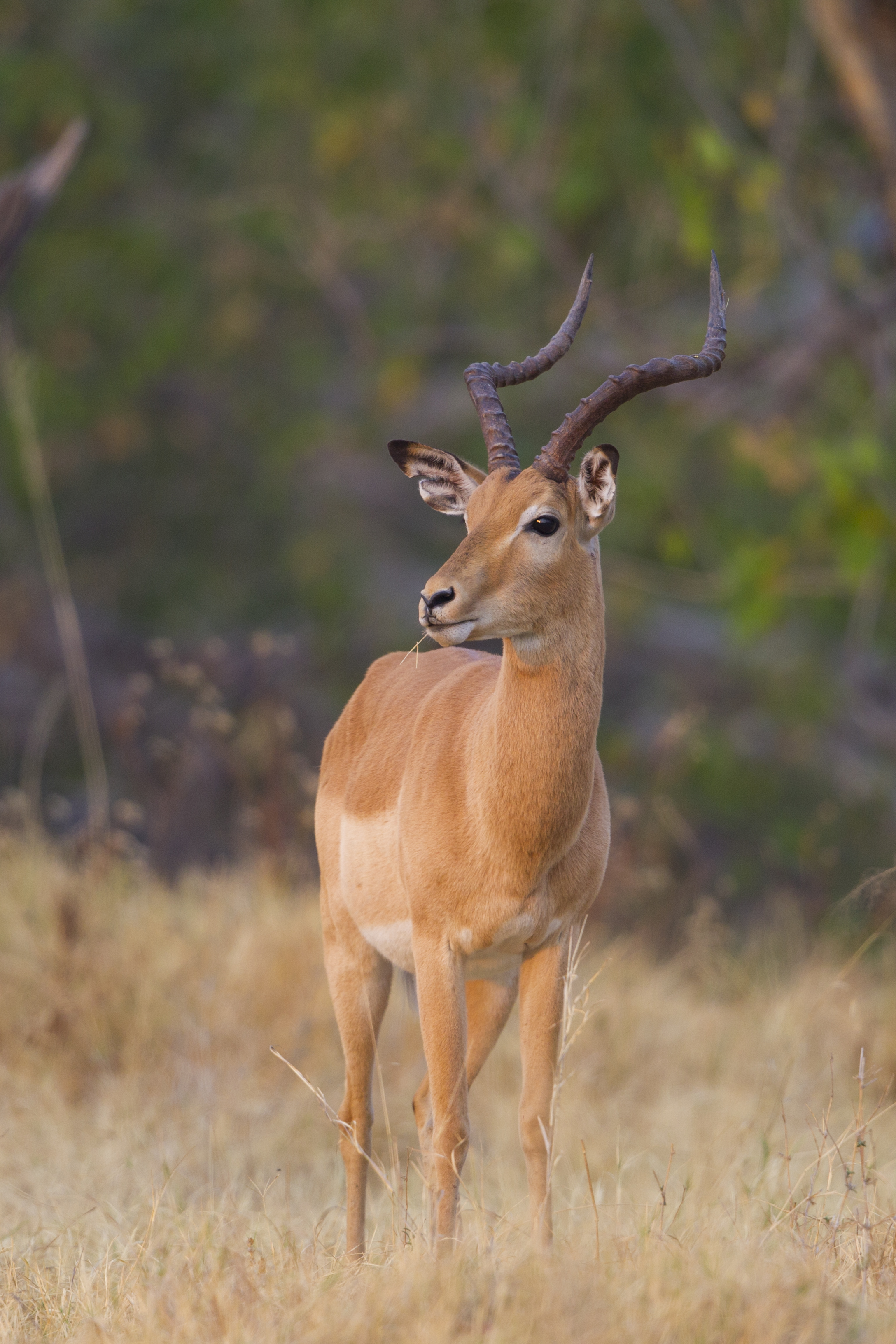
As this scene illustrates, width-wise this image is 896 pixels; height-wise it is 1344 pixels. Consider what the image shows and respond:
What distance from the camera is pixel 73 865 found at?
784 centimetres

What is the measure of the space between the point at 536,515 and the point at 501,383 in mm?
500

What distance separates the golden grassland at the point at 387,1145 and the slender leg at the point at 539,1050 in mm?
165

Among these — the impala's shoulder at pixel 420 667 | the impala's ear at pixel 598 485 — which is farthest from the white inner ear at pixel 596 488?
the impala's shoulder at pixel 420 667

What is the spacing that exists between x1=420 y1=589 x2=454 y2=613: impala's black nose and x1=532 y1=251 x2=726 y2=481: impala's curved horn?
0.45 metres

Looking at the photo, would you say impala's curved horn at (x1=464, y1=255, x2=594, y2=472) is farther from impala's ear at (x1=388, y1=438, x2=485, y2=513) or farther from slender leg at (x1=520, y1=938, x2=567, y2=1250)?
slender leg at (x1=520, y1=938, x2=567, y2=1250)

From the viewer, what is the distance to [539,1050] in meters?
4.20

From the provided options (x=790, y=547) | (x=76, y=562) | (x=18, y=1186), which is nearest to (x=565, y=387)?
(x=790, y=547)

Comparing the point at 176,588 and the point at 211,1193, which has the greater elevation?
the point at 176,588

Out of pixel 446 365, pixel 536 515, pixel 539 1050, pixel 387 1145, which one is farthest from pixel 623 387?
pixel 446 365

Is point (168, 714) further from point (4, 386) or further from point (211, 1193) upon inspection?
point (211, 1193)

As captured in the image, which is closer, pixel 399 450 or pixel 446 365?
pixel 399 450

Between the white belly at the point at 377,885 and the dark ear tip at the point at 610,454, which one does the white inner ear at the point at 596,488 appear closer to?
the dark ear tip at the point at 610,454

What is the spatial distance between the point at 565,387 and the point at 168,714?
4.68 m

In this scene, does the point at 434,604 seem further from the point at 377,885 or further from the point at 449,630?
the point at 377,885
